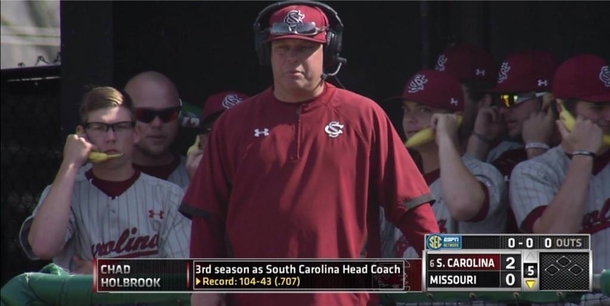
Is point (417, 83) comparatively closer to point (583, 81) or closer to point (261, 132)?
point (583, 81)

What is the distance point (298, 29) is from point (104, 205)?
80 cm

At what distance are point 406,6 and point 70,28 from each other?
1.05m

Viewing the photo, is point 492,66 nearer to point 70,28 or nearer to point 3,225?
point 70,28

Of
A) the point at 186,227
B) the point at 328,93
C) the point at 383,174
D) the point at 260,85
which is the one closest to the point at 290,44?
the point at 328,93

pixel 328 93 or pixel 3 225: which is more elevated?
pixel 328 93

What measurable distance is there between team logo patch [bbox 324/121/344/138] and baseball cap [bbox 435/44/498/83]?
3.07ft

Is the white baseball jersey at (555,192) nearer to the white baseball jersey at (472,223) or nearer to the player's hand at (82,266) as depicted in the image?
the white baseball jersey at (472,223)

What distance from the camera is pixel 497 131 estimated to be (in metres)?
3.70

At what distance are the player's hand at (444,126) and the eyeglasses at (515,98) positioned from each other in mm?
284

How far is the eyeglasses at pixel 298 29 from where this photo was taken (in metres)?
2.96

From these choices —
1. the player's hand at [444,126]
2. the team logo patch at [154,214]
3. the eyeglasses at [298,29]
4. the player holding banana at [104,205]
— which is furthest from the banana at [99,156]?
the player's hand at [444,126]

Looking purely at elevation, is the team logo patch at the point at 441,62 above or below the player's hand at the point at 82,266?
above

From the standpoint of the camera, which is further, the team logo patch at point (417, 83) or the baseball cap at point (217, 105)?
the baseball cap at point (217, 105)

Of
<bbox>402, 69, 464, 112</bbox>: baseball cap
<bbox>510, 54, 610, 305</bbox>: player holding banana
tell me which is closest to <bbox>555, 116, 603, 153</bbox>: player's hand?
<bbox>510, 54, 610, 305</bbox>: player holding banana
